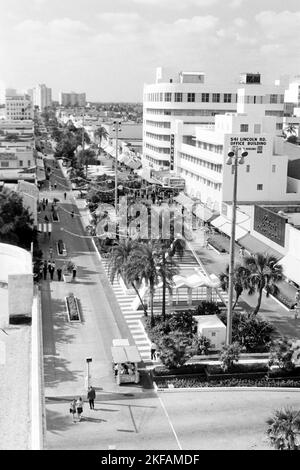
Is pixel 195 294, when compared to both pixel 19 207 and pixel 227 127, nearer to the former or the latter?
pixel 19 207

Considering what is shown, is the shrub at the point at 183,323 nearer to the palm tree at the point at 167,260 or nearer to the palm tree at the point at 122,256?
the palm tree at the point at 167,260

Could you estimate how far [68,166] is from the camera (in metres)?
99.1

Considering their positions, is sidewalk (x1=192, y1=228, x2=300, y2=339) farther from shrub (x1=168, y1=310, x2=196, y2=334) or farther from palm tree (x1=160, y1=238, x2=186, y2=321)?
palm tree (x1=160, y1=238, x2=186, y2=321)

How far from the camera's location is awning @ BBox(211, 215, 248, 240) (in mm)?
46250

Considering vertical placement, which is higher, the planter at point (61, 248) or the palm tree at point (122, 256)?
the palm tree at point (122, 256)

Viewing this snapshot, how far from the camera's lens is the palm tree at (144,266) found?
99.7 feet

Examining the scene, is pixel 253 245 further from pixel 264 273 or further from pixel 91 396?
pixel 91 396

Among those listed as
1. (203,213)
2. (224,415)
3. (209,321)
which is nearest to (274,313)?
(209,321)

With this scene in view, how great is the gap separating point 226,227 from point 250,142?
9001 millimetres

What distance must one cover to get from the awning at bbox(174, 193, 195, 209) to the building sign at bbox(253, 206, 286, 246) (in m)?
15.7

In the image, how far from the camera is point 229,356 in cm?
2575

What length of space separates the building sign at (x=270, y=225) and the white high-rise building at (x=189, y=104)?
3360 centimetres

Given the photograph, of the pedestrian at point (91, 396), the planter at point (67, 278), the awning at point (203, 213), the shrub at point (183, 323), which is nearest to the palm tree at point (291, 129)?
the awning at point (203, 213)
